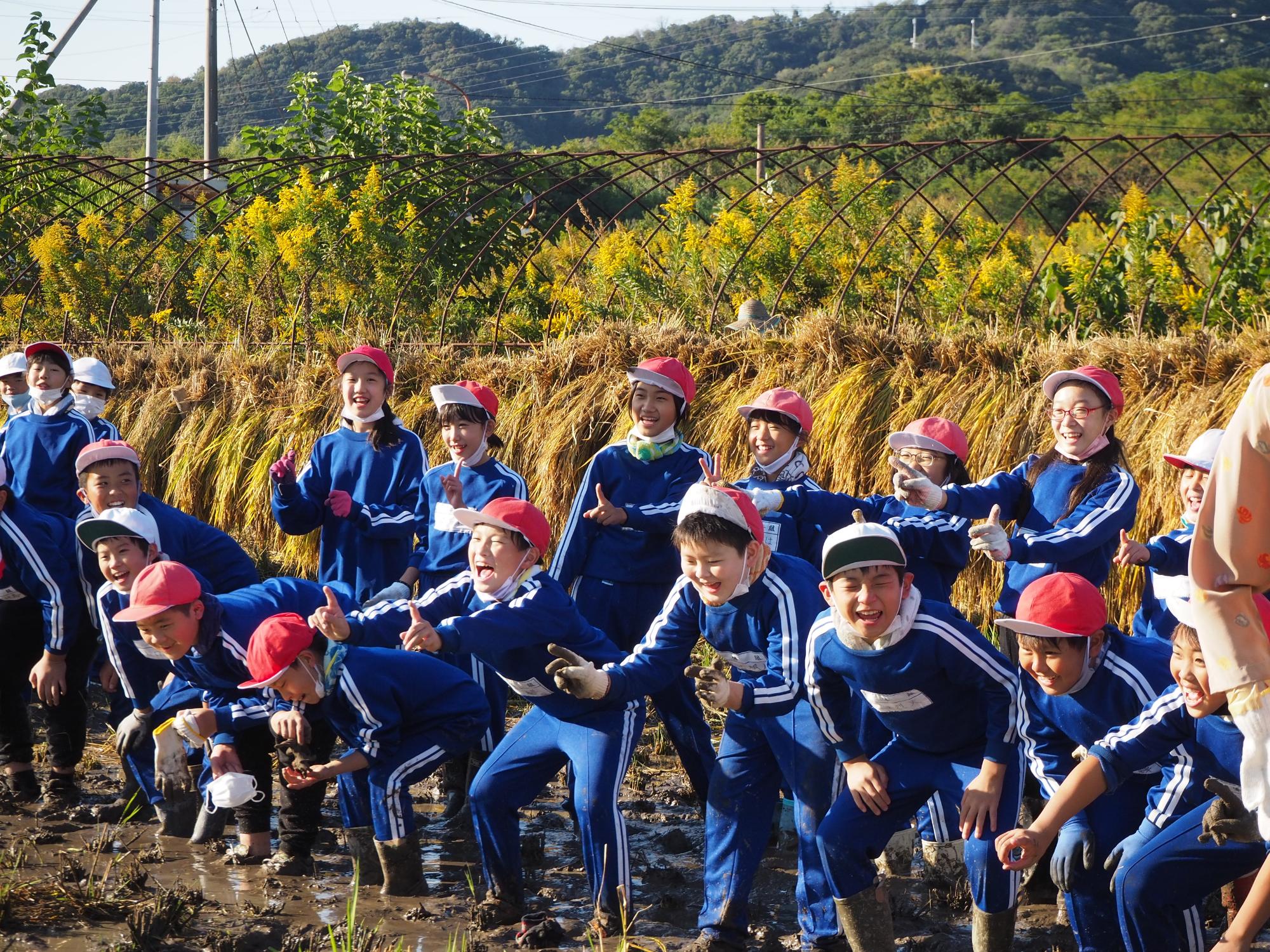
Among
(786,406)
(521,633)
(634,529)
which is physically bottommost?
(521,633)

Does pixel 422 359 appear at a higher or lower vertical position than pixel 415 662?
higher

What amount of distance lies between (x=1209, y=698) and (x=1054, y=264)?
5447mm

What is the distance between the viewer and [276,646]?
4.40 metres

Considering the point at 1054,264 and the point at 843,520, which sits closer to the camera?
the point at 843,520

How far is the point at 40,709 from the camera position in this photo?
7.11m

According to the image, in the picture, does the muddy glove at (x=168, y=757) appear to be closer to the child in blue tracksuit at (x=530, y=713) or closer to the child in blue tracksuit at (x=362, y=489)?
the child in blue tracksuit at (x=530, y=713)

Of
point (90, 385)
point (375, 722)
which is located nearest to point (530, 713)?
point (375, 722)

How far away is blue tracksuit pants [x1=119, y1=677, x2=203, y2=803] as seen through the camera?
5.14 m

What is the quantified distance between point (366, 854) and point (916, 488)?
2354 mm

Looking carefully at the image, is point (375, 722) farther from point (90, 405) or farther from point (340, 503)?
point (90, 405)

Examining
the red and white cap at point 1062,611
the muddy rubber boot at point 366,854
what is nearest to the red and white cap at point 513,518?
the muddy rubber boot at point 366,854

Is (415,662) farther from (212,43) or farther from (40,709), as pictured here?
(212,43)

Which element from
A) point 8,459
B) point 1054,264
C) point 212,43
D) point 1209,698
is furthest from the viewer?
point 212,43

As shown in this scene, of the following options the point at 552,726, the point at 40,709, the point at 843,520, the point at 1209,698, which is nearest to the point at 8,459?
the point at 40,709
